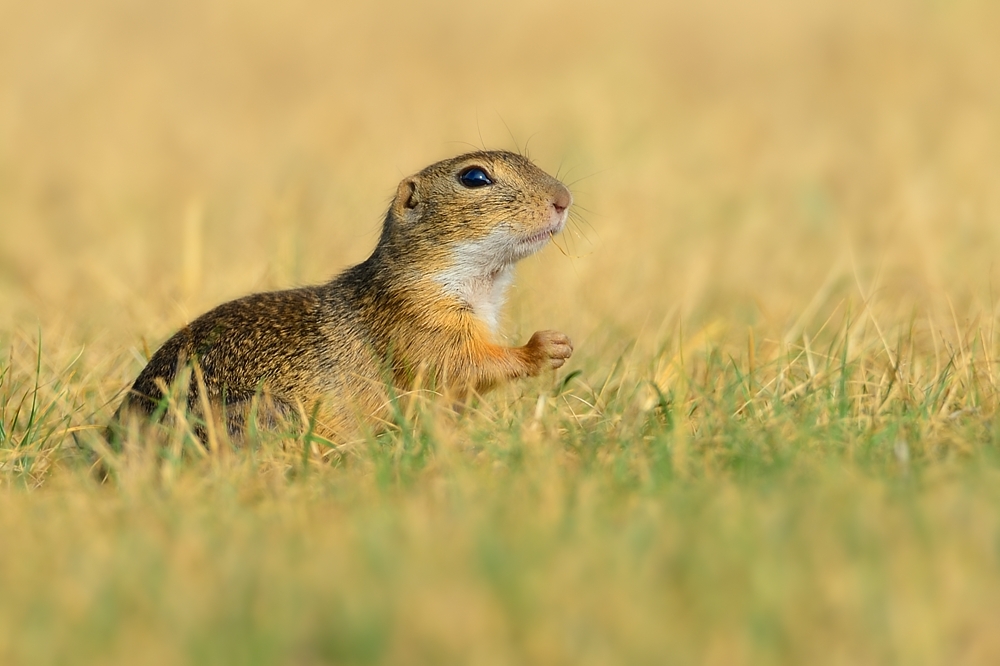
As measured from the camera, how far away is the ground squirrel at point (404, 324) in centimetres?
513

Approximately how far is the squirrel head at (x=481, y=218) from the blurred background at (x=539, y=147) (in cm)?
89

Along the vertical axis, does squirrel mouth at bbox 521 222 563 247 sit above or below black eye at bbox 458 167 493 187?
below

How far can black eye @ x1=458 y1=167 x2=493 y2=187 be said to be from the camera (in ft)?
17.9

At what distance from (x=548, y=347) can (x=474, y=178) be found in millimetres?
817

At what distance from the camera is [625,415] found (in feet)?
15.1

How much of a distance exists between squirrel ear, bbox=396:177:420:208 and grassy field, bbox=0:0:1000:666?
62 centimetres

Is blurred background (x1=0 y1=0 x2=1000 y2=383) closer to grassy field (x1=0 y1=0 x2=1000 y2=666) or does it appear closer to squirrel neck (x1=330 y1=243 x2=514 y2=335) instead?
grassy field (x1=0 y1=0 x2=1000 y2=666)

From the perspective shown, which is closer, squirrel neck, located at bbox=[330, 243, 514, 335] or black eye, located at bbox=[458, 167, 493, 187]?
squirrel neck, located at bbox=[330, 243, 514, 335]

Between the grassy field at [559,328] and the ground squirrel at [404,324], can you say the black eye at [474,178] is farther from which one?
the grassy field at [559,328]

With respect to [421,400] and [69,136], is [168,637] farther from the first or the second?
[69,136]

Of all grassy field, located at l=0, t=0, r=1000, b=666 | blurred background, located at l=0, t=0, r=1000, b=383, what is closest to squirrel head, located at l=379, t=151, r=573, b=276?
grassy field, located at l=0, t=0, r=1000, b=666

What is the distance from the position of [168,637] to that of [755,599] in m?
1.20

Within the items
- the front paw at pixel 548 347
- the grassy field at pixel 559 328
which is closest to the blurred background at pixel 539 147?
the grassy field at pixel 559 328

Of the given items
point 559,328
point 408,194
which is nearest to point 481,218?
point 408,194
